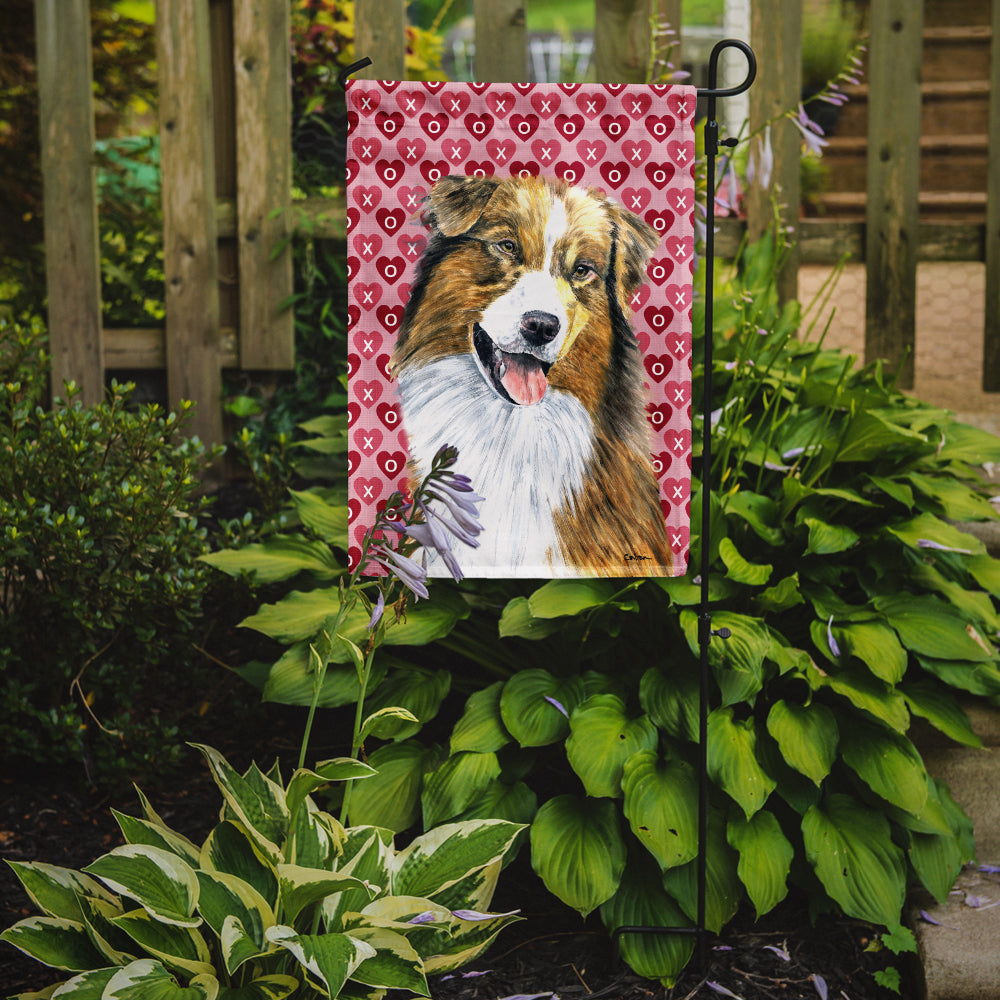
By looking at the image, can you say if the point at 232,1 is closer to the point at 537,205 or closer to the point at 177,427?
the point at 177,427

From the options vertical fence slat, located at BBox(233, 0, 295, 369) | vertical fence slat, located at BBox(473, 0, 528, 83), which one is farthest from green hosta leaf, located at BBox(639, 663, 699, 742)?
vertical fence slat, located at BBox(473, 0, 528, 83)

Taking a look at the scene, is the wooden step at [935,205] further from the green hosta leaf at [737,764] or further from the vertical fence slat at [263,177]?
the green hosta leaf at [737,764]

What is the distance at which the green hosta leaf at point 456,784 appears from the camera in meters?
1.84

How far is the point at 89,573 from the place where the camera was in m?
2.14

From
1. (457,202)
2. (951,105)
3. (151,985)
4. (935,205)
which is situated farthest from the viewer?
(951,105)

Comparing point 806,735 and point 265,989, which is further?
point 806,735

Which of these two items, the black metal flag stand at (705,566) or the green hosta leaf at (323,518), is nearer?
the black metal flag stand at (705,566)

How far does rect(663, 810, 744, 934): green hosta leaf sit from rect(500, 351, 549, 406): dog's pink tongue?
926mm

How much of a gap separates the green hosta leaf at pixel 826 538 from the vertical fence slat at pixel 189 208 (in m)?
2.05

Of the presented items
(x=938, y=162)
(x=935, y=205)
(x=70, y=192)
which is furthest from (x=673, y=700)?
(x=938, y=162)

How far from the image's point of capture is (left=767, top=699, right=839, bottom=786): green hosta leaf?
6.03 feet

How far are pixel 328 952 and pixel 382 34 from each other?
2667 mm

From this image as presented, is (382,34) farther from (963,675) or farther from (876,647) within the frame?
(963,675)

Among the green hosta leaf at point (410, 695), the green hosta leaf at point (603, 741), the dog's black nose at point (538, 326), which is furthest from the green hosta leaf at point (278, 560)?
the dog's black nose at point (538, 326)
